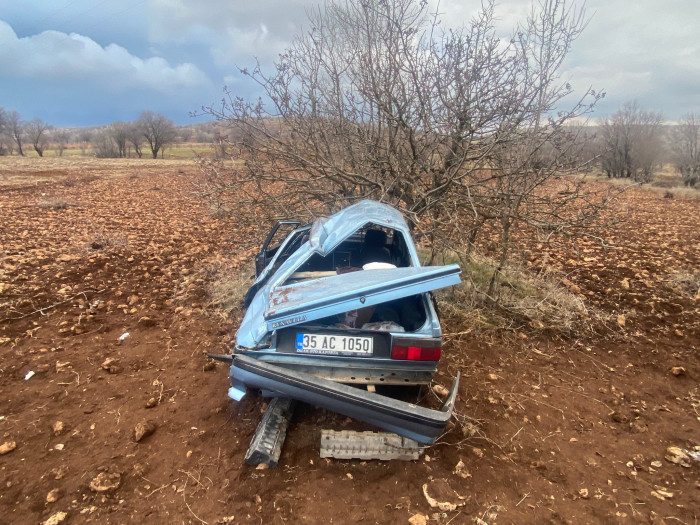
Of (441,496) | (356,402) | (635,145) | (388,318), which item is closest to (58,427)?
(356,402)

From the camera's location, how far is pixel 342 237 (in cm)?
317

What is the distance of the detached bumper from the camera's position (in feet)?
7.63

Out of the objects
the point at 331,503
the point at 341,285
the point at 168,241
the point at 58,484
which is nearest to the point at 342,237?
the point at 341,285

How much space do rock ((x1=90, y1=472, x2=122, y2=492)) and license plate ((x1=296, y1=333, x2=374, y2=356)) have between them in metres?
1.35

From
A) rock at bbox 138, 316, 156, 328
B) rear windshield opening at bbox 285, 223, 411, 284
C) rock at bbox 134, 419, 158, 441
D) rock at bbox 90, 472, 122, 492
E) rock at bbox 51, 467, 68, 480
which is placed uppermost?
rear windshield opening at bbox 285, 223, 411, 284

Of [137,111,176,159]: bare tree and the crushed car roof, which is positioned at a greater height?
[137,111,176,159]: bare tree

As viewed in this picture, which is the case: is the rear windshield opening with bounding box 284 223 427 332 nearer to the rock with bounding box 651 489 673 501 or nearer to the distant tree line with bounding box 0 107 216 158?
the rock with bounding box 651 489 673 501

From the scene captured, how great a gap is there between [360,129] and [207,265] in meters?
3.34

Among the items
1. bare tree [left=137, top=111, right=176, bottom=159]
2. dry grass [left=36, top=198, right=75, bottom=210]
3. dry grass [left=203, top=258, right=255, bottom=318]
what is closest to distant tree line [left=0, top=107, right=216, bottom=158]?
bare tree [left=137, top=111, right=176, bottom=159]

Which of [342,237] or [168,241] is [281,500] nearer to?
[342,237]

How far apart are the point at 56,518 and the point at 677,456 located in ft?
12.9

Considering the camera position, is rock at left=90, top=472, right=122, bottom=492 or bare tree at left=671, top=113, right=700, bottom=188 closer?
rock at left=90, top=472, right=122, bottom=492

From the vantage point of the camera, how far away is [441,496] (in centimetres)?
240

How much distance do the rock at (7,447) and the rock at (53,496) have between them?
0.61 meters
